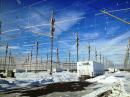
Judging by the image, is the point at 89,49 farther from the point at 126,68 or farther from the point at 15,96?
the point at 15,96

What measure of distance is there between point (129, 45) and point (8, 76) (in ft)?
195

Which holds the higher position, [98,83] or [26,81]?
[26,81]

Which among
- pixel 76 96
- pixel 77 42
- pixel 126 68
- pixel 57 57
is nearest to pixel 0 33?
pixel 76 96

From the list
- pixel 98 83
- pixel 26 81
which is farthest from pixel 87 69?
pixel 26 81

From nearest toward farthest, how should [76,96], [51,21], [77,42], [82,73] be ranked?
[76,96] < [51,21] < [82,73] < [77,42]

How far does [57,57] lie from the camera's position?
100 m

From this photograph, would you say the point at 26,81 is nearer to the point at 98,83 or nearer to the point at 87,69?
the point at 98,83

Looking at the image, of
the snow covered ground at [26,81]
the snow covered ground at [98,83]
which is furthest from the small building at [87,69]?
the snow covered ground at [98,83]

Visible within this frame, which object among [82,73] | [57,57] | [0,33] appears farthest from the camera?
[57,57]

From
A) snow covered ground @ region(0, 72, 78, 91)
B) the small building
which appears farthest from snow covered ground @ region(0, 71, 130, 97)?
the small building

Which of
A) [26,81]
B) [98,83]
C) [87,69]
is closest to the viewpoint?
[98,83]

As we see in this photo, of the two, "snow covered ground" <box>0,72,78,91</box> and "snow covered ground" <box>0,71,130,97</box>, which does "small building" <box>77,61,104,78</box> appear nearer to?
"snow covered ground" <box>0,72,78,91</box>

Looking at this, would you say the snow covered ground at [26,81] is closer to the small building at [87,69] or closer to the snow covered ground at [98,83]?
the snow covered ground at [98,83]

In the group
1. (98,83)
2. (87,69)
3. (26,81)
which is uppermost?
(87,69)
